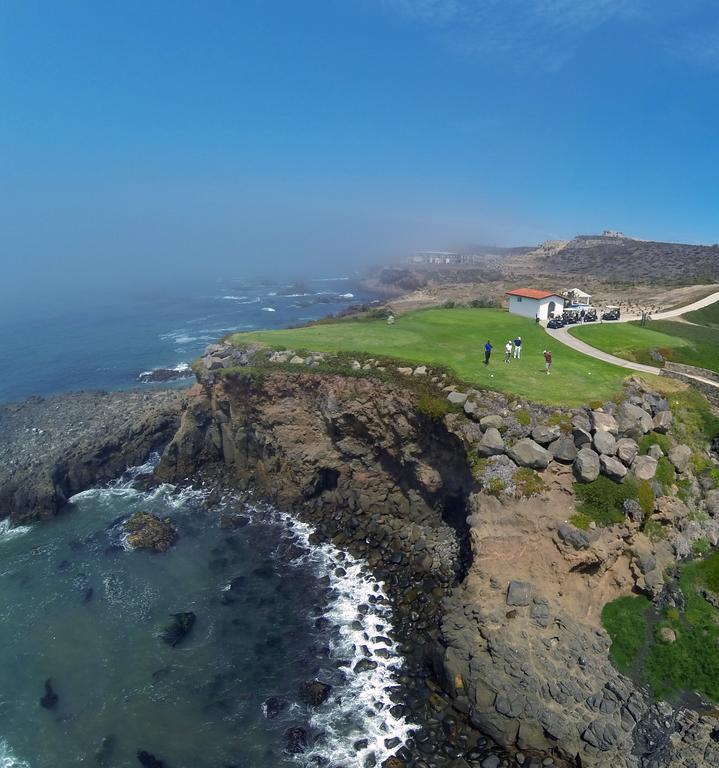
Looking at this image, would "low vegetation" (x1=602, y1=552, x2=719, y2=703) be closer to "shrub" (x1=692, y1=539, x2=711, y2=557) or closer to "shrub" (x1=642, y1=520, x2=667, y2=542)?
"shrub" (x1=692, y1=539, x2=711, y2=557)

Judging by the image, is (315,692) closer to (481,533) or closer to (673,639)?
(481,533)

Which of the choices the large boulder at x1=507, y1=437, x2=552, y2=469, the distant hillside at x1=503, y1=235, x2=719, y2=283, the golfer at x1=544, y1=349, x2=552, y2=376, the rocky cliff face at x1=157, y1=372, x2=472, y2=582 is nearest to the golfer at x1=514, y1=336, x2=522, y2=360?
the golfer at x1=544, y1=349, x2=552, y2=376

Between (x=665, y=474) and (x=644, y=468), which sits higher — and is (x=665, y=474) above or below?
below

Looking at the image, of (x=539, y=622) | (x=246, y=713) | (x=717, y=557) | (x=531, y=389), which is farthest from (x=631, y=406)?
(x=246, y=713)

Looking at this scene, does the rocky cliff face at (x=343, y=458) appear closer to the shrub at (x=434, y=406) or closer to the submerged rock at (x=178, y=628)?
the shrub at (x=434, y=406)

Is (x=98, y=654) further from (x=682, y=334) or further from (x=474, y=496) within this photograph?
(x=682, y=334)

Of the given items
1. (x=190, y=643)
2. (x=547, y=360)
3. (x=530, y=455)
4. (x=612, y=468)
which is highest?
(x=547, y=360)

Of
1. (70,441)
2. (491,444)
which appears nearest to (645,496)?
(491,444)
